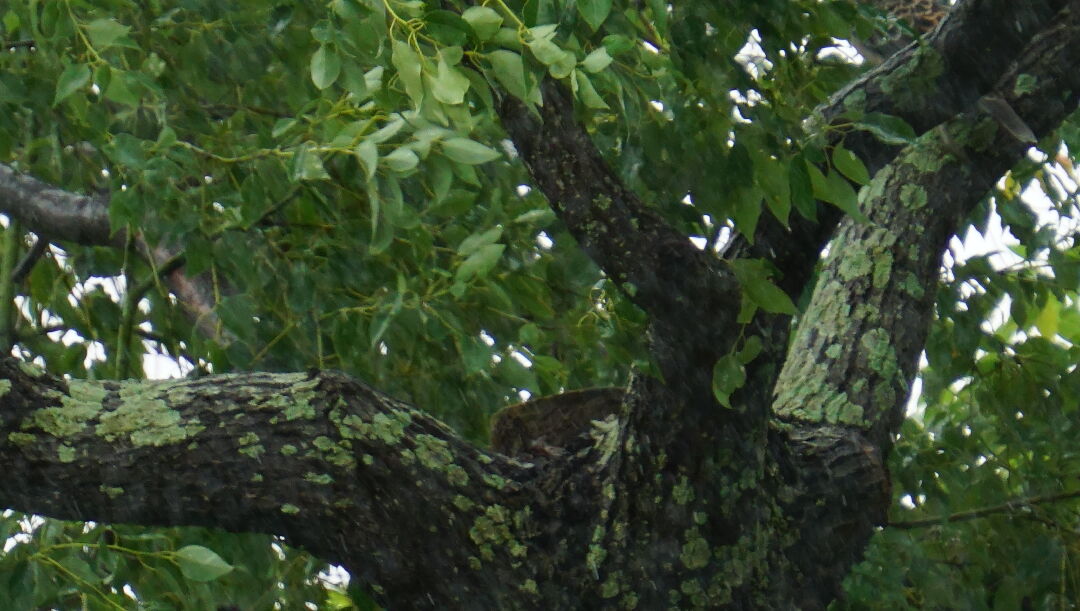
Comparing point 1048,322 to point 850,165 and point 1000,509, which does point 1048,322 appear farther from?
point 850,165

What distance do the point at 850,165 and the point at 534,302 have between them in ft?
3.58

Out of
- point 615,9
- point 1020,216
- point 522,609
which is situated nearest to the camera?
point 615,9

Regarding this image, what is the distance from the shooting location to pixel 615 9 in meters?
1.96

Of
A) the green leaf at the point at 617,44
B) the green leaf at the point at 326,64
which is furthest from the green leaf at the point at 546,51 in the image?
the green leaf at the point at 326,64

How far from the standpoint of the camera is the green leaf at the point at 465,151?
192 centimetres

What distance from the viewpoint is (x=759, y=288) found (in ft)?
6.68

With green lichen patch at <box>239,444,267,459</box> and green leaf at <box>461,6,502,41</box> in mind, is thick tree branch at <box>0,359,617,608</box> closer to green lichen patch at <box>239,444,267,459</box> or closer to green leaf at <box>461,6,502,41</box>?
green lichen patch at <box>239,444,267,459</box>

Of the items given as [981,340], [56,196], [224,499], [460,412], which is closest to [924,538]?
[981,340]

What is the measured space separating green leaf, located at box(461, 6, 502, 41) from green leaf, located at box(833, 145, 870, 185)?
1.84ft

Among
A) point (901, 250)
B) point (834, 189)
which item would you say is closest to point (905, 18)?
point (901, 250)

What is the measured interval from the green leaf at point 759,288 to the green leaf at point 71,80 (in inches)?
37.7

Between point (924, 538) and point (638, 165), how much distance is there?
1.47 meters

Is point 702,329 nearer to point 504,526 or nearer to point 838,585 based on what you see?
point 504,526

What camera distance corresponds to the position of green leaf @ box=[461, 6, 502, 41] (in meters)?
1.63
